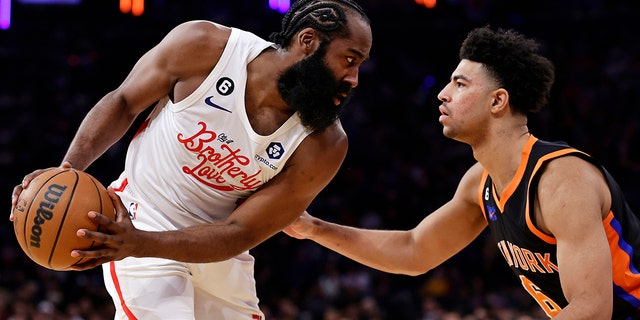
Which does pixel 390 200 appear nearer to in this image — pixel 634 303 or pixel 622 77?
pixel 622 77

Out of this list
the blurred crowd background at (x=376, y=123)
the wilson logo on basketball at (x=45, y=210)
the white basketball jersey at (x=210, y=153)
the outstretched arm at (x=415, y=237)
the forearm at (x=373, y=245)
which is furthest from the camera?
the blurred crowd background at (x=376, y=123)

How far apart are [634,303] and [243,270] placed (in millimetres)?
1810

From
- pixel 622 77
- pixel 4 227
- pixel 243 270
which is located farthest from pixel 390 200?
pixel 243 270

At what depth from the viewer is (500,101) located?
12.2 ft

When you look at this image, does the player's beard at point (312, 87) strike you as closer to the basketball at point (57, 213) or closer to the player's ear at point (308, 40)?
the player's ear at point (308, 40)

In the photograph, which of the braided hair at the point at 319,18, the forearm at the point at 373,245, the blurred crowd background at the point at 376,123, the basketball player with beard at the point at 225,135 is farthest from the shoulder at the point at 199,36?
the blurred crowd background at the point at 376,123

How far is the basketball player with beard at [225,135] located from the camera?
148 inches

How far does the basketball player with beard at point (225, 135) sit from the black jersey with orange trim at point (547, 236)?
87cm

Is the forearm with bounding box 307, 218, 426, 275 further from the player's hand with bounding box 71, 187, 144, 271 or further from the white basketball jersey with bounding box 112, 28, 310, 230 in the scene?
the player's hand with bounding box 71, 187, 144, 271

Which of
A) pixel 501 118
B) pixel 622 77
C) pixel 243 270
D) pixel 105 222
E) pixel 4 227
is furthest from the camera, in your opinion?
pixel 622 77

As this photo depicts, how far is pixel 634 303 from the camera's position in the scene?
3.49m

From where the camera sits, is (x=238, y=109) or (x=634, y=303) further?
(x=238, y=109)

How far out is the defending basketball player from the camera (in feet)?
10.6

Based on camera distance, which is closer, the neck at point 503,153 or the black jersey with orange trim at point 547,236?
the black jersey with orange trim at point 547,236
